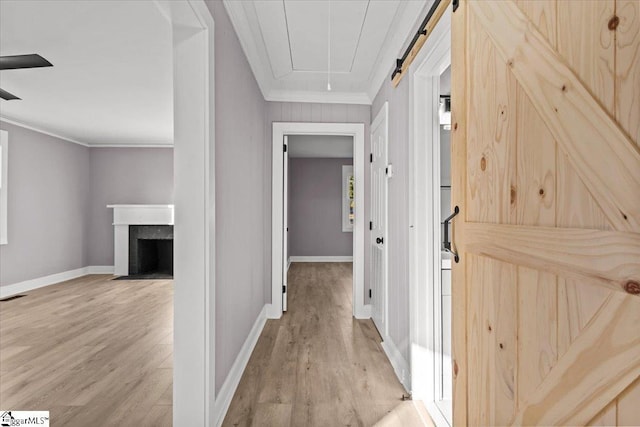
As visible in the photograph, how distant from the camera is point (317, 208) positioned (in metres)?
8.11

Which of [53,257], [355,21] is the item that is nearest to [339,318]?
[355,21]

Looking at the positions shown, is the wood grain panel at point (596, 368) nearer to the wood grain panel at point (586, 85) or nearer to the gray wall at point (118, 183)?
the wood grain panel at point (586, 85)

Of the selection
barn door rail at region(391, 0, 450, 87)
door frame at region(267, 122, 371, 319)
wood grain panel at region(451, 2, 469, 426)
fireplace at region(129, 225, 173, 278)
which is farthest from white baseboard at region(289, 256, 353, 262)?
wood grain panel at region(451, 2, 469, 426)

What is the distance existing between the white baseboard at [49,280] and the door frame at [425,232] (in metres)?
5.72

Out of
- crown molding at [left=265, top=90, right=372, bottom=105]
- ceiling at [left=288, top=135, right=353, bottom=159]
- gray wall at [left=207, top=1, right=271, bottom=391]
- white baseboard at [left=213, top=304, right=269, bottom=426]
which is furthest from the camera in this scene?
ceiling at [left=288, top=135, right=353, bottom=159]

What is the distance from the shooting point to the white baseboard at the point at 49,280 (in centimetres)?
489

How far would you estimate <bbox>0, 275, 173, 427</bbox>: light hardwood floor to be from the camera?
2043mm

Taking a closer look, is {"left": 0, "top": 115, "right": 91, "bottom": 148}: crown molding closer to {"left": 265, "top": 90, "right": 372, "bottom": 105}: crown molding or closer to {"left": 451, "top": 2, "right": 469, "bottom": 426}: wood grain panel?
{"left": 265, "top": 90, "right": 372, "bottom": 105}: crown molding

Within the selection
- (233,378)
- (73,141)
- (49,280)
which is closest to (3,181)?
(73,141)

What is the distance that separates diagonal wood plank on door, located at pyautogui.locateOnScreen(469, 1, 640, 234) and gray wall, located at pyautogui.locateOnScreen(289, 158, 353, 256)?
7142 mm

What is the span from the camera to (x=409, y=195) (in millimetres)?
2234

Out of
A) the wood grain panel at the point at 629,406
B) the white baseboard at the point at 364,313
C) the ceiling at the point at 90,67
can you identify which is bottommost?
the white baseboard at the point at 364,313

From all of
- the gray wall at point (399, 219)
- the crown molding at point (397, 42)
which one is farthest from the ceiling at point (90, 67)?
the gray wall at point (399, 219)

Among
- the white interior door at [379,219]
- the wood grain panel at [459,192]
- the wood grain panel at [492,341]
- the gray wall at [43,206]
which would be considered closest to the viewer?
the wood grain panel at [492,341]
